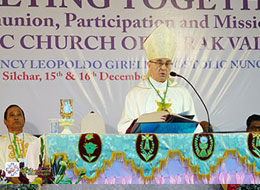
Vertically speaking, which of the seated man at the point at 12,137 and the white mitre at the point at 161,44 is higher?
the white mitre at the point at 161,44

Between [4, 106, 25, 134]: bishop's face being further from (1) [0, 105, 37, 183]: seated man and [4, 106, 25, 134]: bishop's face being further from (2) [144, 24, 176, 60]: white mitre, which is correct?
(2) [144, 24, 176, 60]: white mitre

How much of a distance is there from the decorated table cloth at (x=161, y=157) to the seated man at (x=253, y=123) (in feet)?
10.0

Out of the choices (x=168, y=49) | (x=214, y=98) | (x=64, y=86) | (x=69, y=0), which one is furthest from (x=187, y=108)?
(x=69, y=0)

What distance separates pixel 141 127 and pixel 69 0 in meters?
3.56

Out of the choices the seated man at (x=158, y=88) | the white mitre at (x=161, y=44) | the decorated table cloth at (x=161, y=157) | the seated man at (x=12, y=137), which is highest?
the white mitre at (x=161, y=44)

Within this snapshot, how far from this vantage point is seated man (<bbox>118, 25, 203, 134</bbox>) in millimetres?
6535

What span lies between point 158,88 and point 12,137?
211 cm

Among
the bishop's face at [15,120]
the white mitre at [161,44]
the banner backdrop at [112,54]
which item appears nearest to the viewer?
the white mitre at [161,44]

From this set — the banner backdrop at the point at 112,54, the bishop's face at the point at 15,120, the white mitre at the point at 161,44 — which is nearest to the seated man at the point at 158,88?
the white mitre at the point at 161,44

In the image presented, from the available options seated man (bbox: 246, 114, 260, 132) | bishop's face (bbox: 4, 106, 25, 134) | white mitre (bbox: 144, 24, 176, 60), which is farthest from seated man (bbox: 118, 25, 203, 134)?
bishop's face (bbox: 4, 106, 25, 134)

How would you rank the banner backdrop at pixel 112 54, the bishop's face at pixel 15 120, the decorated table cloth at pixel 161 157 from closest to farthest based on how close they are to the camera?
1. the decorated table cloth at pixel 161 157
2. the bishop's face at pixel 15 120
3. the banner backdrop at pixel 112 54

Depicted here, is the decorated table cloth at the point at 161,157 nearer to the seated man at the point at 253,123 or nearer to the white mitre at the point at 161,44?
the white mitre at the point at 161,44

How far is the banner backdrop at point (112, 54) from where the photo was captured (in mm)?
7477

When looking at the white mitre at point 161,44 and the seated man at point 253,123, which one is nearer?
the white mitre at point 161,44
